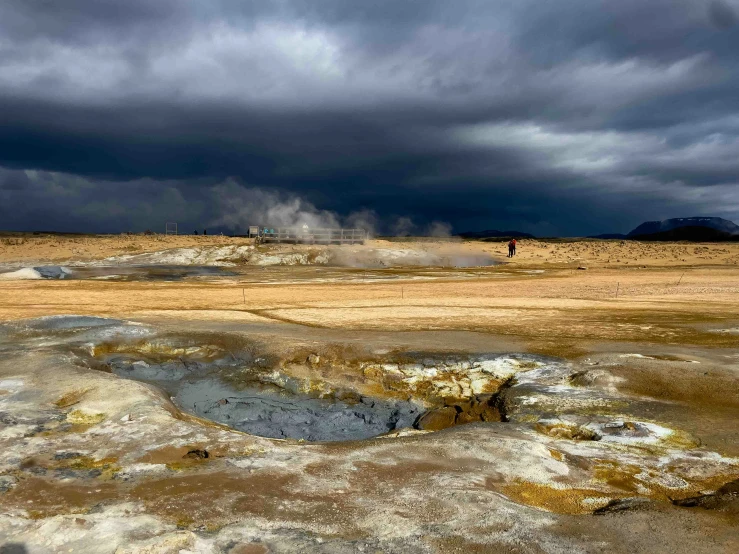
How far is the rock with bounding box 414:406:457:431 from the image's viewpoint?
920 centimetres

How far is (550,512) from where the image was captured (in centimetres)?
512

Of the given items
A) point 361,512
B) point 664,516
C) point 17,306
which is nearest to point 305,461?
point 361,512

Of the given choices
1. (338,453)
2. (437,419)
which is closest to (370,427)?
(437,419)

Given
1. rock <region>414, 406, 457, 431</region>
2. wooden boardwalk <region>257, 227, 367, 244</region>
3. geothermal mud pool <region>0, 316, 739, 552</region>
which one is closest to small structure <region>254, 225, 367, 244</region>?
wooden boardwalk <region>257, 227, 367, 244</region>

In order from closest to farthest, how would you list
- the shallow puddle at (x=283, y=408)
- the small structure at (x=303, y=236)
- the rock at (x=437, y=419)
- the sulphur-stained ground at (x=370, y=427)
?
the sulphur-stained ground at (x=370, y=427) → the rock at (x=437, y=419) → the shallow puddle at (x=283, y=408) → the small structure at (x=303, y=236)

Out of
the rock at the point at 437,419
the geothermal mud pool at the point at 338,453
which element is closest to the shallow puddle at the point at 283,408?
the geothermal mud pool at the point at 338,453

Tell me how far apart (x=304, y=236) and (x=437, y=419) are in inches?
1816

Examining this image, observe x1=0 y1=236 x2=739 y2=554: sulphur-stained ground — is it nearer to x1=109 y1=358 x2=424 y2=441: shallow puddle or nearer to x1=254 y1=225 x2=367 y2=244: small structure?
x1=109 y1=358 x2=424 y2=441: shallow puddle

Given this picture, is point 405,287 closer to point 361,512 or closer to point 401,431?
point 401,431

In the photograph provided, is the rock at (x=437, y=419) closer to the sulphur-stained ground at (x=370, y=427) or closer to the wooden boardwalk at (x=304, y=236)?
the sulphur-stained ground at (x=370, y=427)

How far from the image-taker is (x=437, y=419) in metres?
9.42

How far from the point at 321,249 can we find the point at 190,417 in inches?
1657

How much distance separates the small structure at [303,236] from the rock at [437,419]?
45.3 metres

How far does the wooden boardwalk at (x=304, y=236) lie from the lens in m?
54.3
